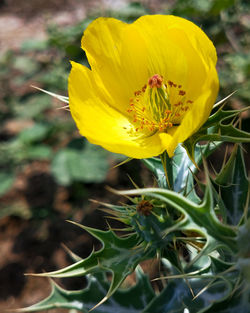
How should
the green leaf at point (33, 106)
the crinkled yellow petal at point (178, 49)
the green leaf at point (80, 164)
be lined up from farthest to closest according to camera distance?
the green leaf at point (33, 106), the green leaf at point (80, 164), the crinkled yellow petal at point (178, 49)

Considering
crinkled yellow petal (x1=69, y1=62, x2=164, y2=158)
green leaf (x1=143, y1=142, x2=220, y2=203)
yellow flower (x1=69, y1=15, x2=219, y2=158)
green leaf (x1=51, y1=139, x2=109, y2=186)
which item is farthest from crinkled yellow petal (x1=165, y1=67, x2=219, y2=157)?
green leaf (x1=51, y1=139, x2=109, y2=186)

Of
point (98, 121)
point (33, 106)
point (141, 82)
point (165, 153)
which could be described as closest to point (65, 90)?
point (33, 106)

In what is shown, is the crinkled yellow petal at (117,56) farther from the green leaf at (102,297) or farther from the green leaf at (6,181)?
the green leaf at (6,181)

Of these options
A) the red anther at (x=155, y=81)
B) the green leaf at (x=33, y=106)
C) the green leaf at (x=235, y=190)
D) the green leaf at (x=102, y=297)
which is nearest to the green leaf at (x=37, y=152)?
the green leaf at (x=33, y=106)

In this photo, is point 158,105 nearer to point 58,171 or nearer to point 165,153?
point 165,153

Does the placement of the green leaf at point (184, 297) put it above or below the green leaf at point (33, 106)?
above

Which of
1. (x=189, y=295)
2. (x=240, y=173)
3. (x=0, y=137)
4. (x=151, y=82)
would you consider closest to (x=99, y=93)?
(x=151, y=82)
